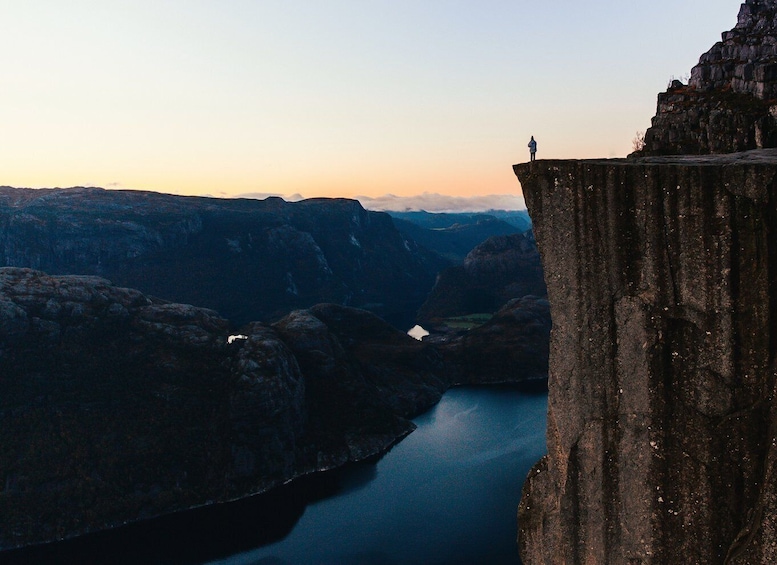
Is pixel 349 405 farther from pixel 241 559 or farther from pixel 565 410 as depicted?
pixel 565 410

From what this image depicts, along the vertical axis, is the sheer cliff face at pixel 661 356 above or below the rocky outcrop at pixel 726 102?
→ below

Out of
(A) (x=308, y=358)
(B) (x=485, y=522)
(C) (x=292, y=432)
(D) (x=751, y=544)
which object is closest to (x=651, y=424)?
(D) (x=751, y=544)

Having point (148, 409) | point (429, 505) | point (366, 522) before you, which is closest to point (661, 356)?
point (366, 522)

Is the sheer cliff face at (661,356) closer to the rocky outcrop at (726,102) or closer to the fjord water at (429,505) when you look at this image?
the rocky outcrop at (726,102)

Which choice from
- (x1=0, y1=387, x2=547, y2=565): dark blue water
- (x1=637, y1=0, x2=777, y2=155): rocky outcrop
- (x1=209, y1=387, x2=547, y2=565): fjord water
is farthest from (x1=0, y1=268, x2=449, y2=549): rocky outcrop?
(x1=637, y1=0, x2=777, y2=155): rocky outcrop

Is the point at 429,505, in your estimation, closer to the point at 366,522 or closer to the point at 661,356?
the point at 366,522

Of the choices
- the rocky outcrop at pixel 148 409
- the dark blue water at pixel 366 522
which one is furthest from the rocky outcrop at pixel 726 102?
the rocky outcrop at pixel 148 409
